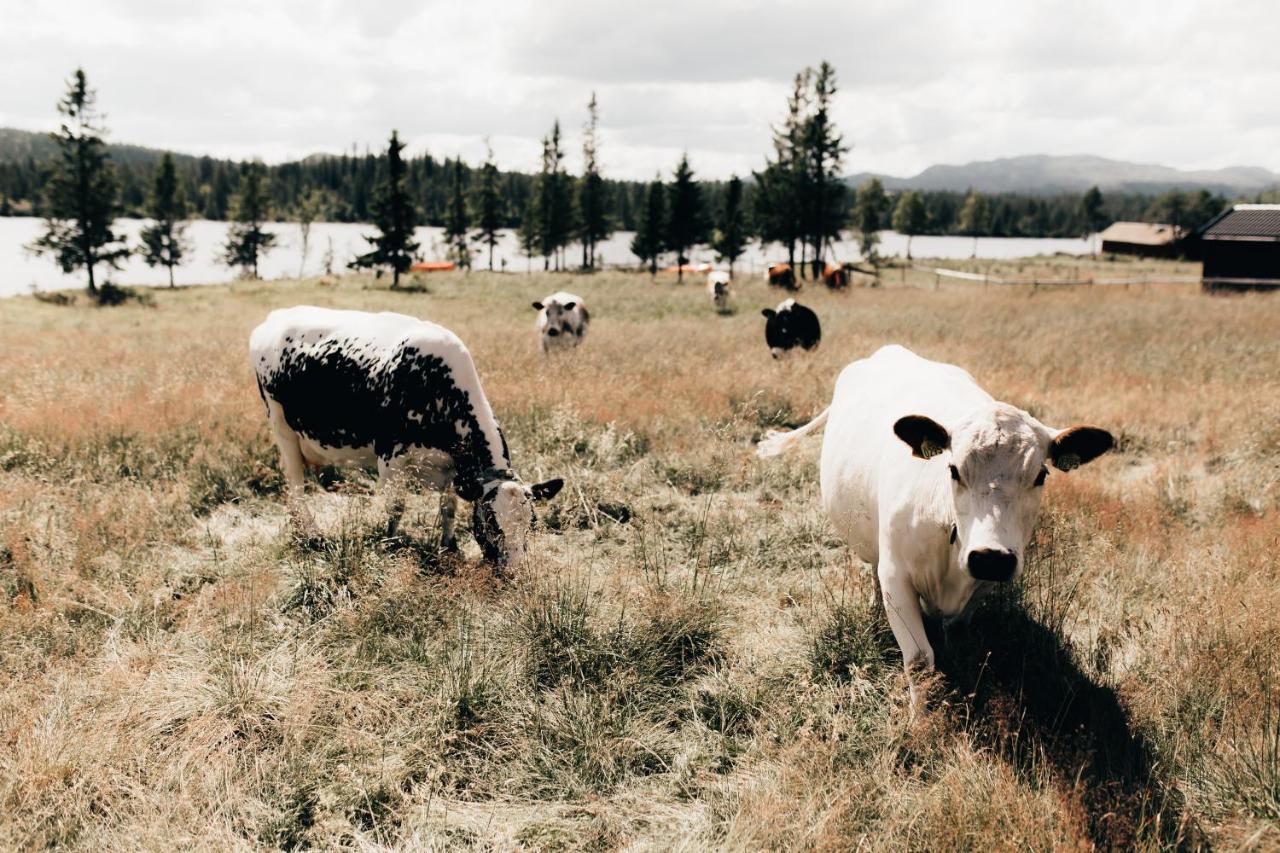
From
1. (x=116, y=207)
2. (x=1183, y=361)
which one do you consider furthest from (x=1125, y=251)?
(x=116, y=207)

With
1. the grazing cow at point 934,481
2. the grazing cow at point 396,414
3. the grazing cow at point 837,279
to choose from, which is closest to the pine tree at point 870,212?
the grazing cow at point 837,279

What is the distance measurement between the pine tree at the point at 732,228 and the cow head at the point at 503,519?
5517cm

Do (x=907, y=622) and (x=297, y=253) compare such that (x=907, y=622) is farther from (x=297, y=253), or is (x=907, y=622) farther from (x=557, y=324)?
(x=297, y=253)

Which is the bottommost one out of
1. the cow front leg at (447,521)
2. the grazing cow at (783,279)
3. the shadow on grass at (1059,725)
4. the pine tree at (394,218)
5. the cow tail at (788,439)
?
the shadow on grass at (1059,725)

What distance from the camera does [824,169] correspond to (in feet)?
134

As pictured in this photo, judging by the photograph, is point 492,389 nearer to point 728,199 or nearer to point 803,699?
point 803,699

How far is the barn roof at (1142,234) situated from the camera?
82562mm

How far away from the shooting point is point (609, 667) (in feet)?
13.4

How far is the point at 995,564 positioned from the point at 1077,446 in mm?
719

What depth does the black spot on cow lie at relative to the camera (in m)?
5.44

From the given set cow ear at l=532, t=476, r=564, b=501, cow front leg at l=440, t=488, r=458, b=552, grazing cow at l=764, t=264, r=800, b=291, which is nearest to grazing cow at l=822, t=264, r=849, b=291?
grazing cow at l=764, t=264, r=800, b=291

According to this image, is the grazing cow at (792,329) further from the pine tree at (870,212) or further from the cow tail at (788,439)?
the pine tree at (870,212)

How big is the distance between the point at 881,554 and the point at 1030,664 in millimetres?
1062

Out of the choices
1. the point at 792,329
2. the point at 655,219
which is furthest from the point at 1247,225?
the point at 655,219
